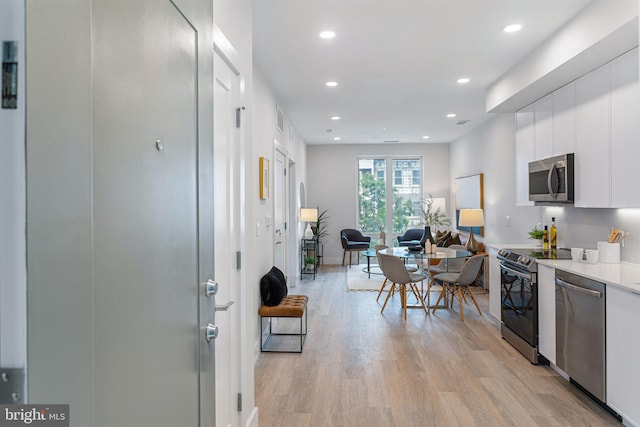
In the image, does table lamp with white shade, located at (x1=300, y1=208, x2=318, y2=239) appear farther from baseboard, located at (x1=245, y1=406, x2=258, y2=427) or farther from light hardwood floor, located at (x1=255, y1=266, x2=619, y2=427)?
baseboard, located at (x1=245, y1=406, x2=258, y2=427)

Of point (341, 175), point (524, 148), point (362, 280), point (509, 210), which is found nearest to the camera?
point (524, 148)

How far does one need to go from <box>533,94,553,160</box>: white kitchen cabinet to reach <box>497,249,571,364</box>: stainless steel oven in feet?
3.16

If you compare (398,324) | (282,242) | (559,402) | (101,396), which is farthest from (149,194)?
(282,242)

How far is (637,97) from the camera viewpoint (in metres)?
2.64

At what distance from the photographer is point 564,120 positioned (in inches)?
140

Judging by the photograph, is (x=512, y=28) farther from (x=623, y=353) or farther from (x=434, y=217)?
(x=434, y=217)

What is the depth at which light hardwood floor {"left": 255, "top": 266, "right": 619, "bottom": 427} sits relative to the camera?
2602mm

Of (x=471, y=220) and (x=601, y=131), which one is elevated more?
(x=601, y=131)

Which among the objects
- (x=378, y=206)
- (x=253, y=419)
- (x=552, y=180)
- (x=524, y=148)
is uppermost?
(x=524, y=148)

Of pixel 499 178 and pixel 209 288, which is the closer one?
pixel 209 288

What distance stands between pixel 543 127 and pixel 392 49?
1.68 metres

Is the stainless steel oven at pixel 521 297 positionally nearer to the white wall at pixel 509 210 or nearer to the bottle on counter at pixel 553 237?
the bottle on counter at pixel 553 237

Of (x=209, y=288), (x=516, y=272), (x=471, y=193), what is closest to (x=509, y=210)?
(x=471, y=193)

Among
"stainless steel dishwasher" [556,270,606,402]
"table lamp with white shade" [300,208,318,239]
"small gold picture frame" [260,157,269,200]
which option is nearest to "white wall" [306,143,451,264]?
Result: "table lamp with white shade" [300,208,318,239]
